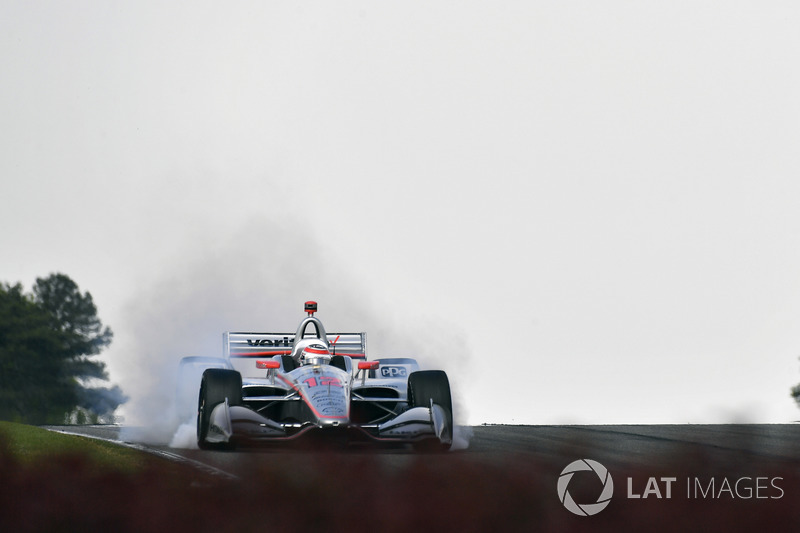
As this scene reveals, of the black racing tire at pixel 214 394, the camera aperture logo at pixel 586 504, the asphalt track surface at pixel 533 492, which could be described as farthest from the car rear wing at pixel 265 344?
the camera aperture logo at pixel 586 504

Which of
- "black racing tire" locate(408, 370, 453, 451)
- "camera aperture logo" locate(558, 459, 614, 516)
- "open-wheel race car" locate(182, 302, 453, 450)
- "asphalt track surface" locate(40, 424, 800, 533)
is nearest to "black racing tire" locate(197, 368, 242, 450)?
"open-wheel race car" locate(182, 302, 453, 450)

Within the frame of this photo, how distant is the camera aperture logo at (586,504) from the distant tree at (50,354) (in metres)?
62.6

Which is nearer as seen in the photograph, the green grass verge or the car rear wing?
the green grass verge

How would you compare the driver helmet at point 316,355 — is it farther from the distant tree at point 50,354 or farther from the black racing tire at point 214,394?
the distant tree at point 50,354

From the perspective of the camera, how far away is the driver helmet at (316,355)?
15562 millimetres

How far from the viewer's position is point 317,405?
13.5m

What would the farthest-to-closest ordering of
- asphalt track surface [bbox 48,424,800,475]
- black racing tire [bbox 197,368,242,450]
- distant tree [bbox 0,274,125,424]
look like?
distant tree [bbox 0,274,125,424] < black racing tire [bbox 197,368,242,450] < asphalt track surface [bbox 48,424,800,475]

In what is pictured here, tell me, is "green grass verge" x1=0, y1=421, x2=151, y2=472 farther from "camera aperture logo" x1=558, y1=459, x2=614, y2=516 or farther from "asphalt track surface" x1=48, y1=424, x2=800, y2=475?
"camera aperture logo" x1=558, y1=459, x2=614, y2=516

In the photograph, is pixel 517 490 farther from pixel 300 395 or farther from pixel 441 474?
pixel 300 395

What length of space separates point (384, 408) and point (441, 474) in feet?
27.7

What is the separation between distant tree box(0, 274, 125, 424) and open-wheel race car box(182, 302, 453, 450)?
53.3 metres

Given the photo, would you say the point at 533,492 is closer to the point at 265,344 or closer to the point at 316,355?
the point at 316,355

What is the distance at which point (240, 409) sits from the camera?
529 inches

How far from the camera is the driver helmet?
15562mm
